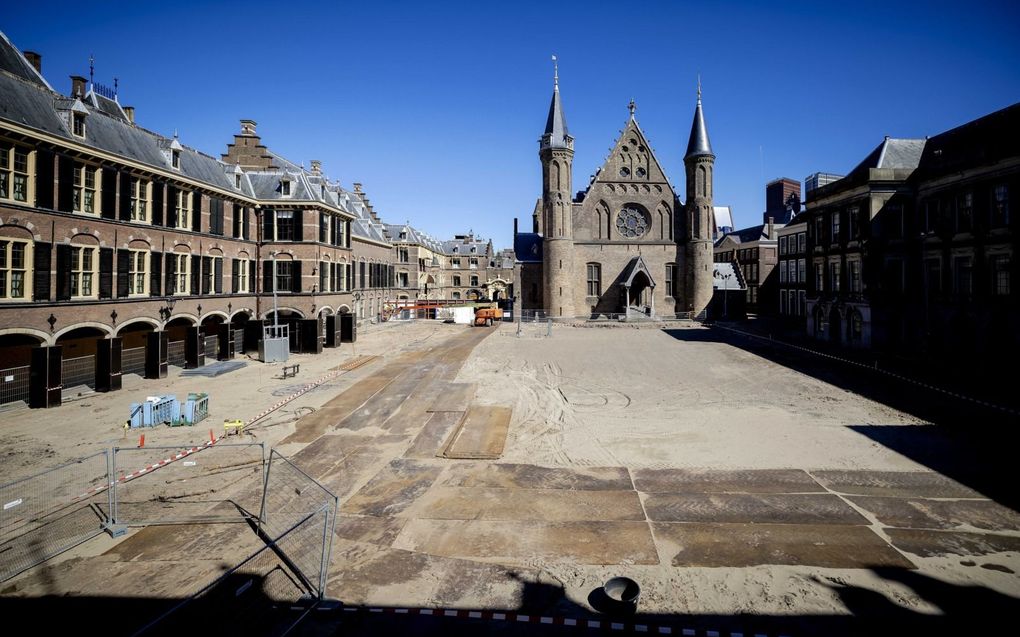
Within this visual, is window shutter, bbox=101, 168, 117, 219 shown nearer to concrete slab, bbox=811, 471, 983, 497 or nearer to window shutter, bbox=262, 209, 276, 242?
window shutter, bbox=262, 209, 276, 242

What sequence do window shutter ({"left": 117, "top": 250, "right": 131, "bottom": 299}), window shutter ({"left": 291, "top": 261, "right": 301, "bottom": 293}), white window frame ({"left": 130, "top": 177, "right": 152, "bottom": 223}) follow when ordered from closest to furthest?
window shutter ({"left": 117, "top": 250, "right": 131, "bottom": 299}) < white window frame ({"left": 130, "top": 177, "right": 152, "bottom": 223}) < window shutter ({"left": 291, "top": 261, "right": 301, "bottom": 293})

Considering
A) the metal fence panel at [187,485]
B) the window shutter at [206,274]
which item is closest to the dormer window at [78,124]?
the window shutter at [206,274]

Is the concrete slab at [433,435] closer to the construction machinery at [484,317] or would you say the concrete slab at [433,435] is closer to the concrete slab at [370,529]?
the concrete slab at [370,529]

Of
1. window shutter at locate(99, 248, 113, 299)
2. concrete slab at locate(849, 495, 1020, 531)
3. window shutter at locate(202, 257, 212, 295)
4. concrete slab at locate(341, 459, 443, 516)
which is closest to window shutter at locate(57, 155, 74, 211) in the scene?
window shutter at locate(99, 248, 113, 299)

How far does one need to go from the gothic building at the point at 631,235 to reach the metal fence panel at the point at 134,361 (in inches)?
1316

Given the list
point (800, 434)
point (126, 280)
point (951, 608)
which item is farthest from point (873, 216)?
point (126, 280)

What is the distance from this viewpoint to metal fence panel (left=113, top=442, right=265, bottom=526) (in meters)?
9.94

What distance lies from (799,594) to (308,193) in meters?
33.2

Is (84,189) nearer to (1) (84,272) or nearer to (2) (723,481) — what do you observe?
(1) (84,272)

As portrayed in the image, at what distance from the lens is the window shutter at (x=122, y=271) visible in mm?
21766

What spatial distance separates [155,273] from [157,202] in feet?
11.8

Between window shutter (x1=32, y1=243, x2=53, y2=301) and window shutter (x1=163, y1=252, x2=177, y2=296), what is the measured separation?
5766mm

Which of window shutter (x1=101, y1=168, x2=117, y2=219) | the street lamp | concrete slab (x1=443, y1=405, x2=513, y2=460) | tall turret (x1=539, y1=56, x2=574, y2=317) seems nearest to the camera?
concrete slab (x1=443, y1=405, x2=513, y2=460)

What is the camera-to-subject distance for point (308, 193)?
32.2 meters
